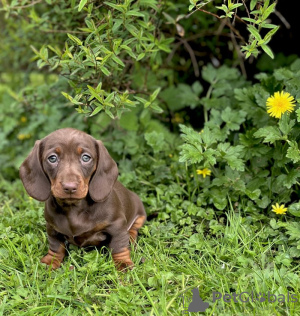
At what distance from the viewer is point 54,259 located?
3.03 m

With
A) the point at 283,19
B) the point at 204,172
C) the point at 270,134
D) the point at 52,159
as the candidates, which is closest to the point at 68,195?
the point at 52,159

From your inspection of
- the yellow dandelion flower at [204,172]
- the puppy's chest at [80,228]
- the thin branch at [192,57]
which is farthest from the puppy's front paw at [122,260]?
the thin branch at [192,57]

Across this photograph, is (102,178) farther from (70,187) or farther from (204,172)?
(204,172)

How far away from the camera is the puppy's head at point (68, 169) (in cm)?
267

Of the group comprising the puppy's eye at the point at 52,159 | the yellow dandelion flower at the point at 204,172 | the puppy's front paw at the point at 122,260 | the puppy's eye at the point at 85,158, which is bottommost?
the puppy's front paw at the point at 122,260

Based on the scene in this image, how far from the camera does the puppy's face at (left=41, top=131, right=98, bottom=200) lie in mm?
2648

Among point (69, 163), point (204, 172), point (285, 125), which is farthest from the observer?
point (204, 172)

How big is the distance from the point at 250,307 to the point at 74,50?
2.20 meters

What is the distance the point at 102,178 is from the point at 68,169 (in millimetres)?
292

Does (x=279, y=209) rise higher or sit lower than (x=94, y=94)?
lower

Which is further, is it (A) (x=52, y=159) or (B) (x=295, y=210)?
(B) (x=295, y=210)

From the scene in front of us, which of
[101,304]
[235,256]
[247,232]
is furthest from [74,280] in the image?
[247,232]

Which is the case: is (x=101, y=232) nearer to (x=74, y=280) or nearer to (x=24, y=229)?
(x=74, y=280)

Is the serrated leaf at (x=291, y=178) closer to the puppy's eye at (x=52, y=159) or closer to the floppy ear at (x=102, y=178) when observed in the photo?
the floppy ear at (x=102, y=178)
